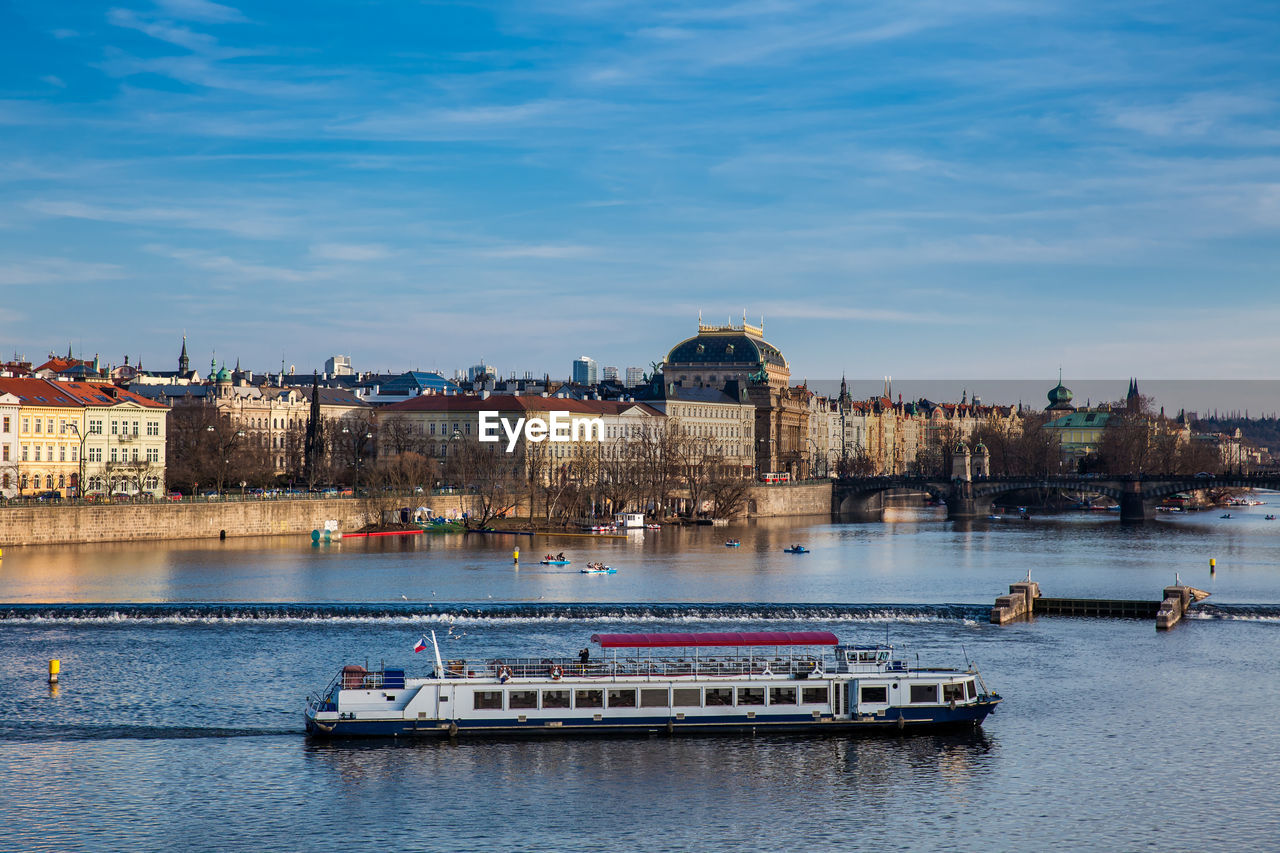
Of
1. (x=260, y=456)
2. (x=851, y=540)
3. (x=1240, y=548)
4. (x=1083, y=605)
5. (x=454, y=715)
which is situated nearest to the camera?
(x=454, y=715)

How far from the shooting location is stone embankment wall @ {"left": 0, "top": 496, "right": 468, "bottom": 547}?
87.1 meters

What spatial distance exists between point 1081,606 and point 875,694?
82.5 feet

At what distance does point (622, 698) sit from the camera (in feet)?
138

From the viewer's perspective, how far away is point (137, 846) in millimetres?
31406

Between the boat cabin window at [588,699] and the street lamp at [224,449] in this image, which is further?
the street lamp at [224,449]

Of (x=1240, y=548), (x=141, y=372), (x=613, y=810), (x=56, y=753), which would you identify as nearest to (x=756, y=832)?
(x=613, y=810)

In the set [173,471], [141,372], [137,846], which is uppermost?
[141,372]

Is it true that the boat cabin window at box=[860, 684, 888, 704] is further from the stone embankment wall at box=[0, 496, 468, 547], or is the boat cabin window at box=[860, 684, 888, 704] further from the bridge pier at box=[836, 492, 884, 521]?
the bridge pier at box=[836, 492, 884, 521]

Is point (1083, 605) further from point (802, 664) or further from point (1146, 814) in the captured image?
point (1146, 814)

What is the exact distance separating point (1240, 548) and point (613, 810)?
7807 cm

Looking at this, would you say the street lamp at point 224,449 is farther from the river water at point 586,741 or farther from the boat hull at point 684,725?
the boat hull at point 684,725

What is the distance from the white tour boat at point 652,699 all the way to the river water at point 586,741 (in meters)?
0.83

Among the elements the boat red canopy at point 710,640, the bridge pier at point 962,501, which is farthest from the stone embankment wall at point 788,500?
the boat red canopy at point 710,640

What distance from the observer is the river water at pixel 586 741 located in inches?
1307
